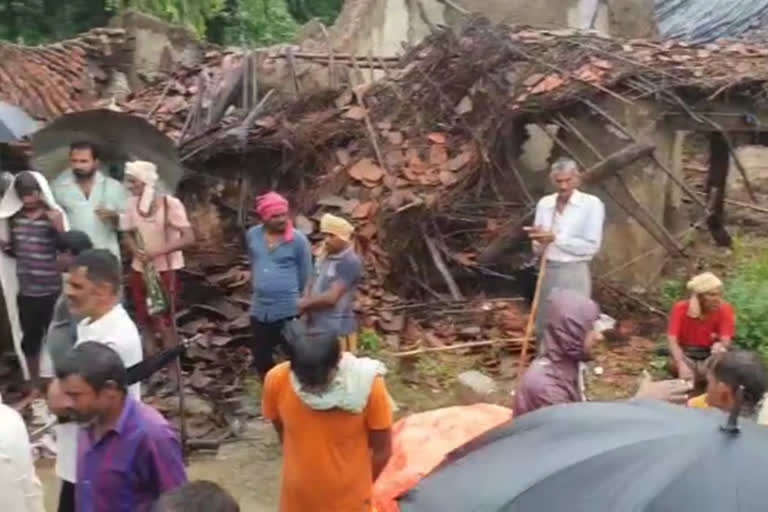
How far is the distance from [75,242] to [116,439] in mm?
3280

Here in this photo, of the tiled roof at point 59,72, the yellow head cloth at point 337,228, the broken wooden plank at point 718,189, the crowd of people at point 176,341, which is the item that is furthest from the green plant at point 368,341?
the broken wooden plank at point 718,189

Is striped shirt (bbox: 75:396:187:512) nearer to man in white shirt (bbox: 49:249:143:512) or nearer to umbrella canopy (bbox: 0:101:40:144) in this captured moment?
man in white shirt (bbox: 49:249:143:512)

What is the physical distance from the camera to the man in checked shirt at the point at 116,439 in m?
4.09

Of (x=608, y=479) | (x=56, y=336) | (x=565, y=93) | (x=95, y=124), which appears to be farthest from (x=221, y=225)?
(x=608, y=479)

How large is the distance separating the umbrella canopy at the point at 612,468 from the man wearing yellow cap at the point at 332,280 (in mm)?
3563

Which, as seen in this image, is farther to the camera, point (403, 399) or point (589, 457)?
point (403, 399)

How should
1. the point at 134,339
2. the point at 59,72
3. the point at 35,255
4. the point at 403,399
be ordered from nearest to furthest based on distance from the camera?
the point at 134,339
the point at 35,255
the point at 403,399
the point at 59,72

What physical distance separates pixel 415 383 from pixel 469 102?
2.80 meters

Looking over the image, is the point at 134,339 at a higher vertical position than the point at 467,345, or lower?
higher

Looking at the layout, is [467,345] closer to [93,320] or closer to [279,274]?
[279,274]

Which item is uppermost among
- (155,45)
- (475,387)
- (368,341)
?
(155,45)

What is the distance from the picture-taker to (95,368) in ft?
13.4

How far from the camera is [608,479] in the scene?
3553 millimetres

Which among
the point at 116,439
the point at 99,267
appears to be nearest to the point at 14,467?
the point at 116,439
